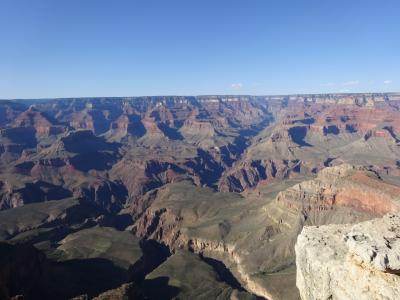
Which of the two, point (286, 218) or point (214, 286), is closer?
point (214, 286)

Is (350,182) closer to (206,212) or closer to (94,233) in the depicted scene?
(206,212)

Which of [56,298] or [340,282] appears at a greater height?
[340,282]

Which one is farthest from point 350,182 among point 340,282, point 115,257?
point 340,282

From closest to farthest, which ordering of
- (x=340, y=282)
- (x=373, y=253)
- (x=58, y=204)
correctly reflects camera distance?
(x=373, y=253)
(x=340, y=282)
(x=58, y=204)

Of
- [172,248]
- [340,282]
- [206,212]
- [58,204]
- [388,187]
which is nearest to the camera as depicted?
[340,282]

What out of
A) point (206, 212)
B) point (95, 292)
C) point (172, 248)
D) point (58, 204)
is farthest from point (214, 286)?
point (58, 204)

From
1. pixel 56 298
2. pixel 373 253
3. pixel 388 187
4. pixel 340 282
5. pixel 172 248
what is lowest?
pixel 172 248
